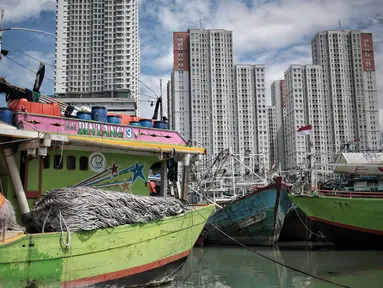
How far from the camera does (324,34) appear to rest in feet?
179

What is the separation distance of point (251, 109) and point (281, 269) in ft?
150

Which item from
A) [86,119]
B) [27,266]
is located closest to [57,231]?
[27,266]

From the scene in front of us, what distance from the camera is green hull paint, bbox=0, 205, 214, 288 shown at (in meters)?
6.30

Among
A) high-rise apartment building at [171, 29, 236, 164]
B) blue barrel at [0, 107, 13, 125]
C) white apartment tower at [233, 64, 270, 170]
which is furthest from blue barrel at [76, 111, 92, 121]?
white apartment tower at [233, 64, 270, 170]

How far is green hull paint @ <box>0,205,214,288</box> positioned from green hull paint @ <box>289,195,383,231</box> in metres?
7.56

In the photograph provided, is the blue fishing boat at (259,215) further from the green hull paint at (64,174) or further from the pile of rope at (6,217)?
the pile of rope at (6,217)

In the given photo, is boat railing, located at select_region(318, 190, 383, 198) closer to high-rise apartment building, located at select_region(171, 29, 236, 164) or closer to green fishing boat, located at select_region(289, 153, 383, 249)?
green fishing boat, located at select_region(289, 153, 383, 249)

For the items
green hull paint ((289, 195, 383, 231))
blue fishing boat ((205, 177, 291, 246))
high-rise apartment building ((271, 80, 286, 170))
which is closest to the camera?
green hull paint ((289, 195, 383, 231))

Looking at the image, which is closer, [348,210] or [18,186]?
[18,186]

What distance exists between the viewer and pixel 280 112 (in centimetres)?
6456

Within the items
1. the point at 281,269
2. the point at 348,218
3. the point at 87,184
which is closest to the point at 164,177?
the point at 87,184

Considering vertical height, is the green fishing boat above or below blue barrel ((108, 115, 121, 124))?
below

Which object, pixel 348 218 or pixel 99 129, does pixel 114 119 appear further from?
pixel 348 218

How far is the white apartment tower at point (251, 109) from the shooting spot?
5541 cm
